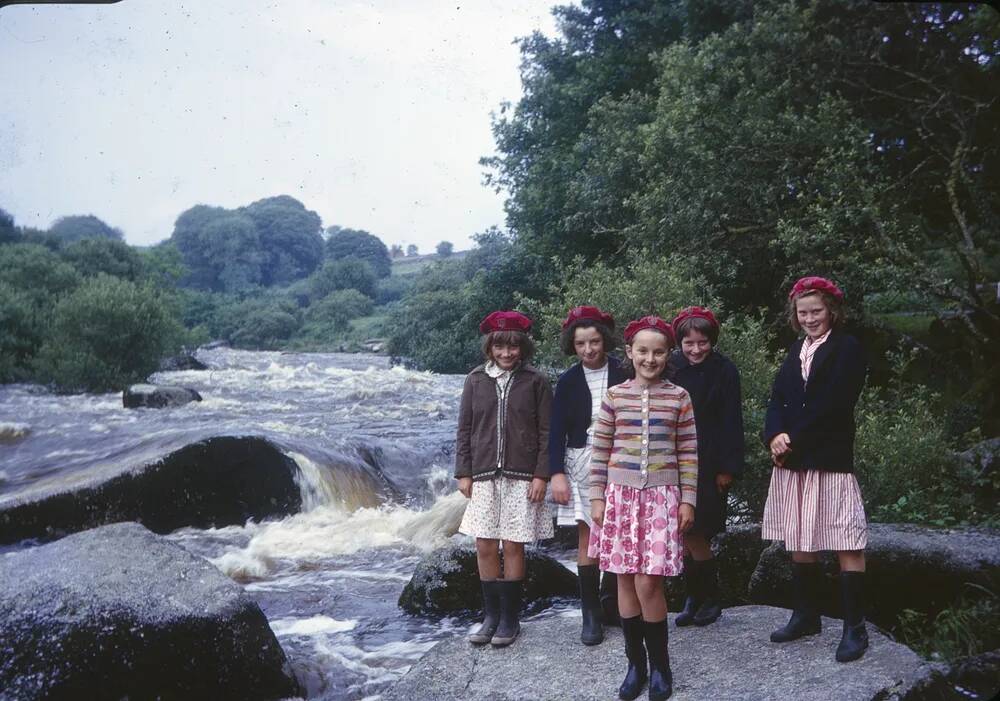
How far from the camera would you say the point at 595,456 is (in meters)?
3.96

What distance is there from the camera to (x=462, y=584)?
641cm

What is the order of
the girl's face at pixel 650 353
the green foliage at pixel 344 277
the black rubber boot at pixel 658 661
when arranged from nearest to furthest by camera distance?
the black rubber boot at pixel 658 661 → the girl's face at pixel 650 353 → the green foliage at pixel 344 277

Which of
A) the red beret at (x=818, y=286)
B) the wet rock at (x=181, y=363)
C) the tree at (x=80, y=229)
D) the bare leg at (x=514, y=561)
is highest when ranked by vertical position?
the tree at (x=80, y=229)

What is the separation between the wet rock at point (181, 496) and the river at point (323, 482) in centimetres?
19

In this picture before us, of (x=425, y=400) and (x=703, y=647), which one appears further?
(x=425, y=400)

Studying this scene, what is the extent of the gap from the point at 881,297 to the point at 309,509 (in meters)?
7.17

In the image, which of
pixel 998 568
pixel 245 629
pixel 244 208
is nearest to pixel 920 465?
pixel 998 568

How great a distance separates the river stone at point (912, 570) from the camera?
4.95 metres

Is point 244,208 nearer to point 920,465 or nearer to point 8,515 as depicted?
point 8,515

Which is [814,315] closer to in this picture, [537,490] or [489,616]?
[537,490]

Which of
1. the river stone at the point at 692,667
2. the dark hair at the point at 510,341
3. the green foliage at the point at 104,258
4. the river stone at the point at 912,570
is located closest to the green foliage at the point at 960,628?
the river stone at the point at 912,570

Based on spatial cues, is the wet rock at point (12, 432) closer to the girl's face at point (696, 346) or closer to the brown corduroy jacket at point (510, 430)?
the brown corduroy jacket at point (510, 430)

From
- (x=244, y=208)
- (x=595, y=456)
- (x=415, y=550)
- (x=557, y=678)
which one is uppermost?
(x=244, y=208)

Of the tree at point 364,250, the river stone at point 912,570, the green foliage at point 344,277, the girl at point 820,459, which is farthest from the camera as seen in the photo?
the green foliage at point 344,277
